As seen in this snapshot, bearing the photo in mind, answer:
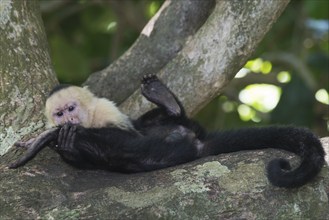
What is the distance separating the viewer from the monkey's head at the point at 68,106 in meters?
2.30

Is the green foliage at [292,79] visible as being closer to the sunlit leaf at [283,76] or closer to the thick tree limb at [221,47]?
the sunlit leaf at [283,76]

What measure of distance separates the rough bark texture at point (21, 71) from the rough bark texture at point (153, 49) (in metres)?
0.48

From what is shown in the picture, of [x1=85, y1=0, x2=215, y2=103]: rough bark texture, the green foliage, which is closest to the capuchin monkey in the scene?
[x1=85, y1=0, x2=215, y2=103]: rough bark texture

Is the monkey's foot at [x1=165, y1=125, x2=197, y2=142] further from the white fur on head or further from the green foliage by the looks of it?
the green foliage

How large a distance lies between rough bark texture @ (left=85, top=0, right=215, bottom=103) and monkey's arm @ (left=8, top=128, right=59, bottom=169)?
93 cm

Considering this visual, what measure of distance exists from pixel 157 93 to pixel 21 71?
0.53 m

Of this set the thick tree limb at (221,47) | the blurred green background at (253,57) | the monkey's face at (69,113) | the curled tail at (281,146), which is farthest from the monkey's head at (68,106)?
the blurred green background at (253,57)

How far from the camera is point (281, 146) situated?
1908 mm

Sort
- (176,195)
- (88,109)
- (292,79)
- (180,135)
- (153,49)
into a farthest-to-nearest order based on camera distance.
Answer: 1. (292,79)
2. (153,49)
3. (88,109)
4. (180,135)
5. (176,195)

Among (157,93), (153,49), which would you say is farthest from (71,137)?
(153,49)

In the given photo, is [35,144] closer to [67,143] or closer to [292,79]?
[67,143]

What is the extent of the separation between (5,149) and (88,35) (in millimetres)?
2804

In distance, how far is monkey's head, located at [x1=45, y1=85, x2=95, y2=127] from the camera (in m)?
2.30

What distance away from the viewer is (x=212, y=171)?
176 centimetres
